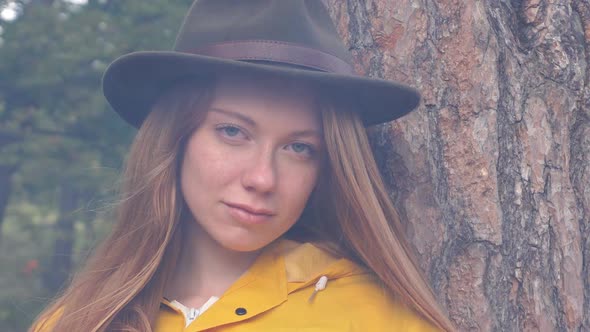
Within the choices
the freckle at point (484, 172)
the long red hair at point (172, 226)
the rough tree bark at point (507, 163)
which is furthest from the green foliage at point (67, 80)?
the freckle at point (484, 172)

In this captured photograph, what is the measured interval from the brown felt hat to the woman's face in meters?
0.09

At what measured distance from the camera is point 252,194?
6.99ft

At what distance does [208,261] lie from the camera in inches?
97.9

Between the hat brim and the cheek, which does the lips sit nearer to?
the cheek

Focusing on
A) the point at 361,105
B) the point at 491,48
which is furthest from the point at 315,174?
the point at 491,48

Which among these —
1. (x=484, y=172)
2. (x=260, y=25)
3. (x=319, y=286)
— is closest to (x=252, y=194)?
(x=319, y=286)

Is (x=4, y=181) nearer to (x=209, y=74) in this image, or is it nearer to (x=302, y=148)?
(x=209, y=74)

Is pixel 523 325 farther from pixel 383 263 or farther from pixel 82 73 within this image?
pixel 82 73

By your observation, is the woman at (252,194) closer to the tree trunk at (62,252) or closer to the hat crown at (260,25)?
the hat crown at (260,25)

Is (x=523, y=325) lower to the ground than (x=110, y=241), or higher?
higher

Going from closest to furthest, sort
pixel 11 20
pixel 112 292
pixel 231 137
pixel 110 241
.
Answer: pixel 231 137 < pixel 112 292 < pixel 110 241 < pixel 11 20

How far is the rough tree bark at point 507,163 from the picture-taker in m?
2.24

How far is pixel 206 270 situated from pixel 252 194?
0.49 m

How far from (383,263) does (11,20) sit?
6.41m
